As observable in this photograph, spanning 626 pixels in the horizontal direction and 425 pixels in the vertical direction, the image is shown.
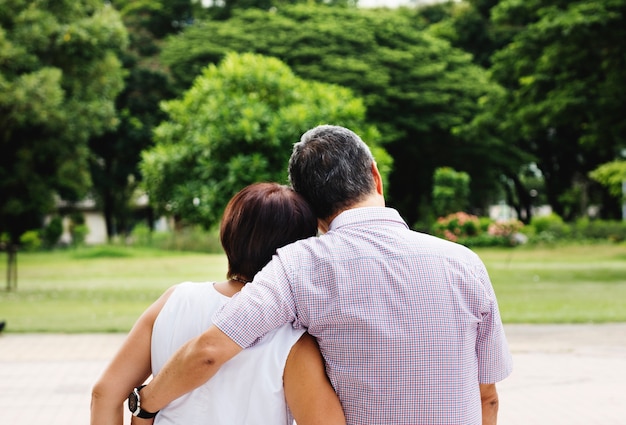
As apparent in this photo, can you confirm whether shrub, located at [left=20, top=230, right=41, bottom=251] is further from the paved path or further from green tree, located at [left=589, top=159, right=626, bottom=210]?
the paved path

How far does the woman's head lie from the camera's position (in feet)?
7.39

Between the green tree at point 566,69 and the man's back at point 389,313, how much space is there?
669 inches

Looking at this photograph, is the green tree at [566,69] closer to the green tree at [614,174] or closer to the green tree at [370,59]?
the green tree at [614,174]

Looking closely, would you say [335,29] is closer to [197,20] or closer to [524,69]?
[197,20]

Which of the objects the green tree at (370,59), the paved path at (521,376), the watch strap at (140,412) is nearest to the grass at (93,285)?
the paved path at (521,376)

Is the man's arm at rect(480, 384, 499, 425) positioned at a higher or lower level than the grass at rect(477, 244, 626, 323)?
higher

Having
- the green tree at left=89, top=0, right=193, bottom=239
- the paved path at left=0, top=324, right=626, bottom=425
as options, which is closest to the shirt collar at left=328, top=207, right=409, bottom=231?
the paved path at left=0, top=324, right=626, bottom=425

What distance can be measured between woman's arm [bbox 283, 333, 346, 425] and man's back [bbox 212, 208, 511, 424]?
0.03 metres

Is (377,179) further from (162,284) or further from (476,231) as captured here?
(476,231)

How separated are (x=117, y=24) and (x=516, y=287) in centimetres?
1125

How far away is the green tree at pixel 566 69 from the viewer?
1823 cm

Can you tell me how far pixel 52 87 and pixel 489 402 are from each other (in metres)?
18.6

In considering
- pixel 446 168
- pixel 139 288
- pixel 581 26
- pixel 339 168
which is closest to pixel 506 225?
pixel 446 168

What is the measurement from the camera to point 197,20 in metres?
38.8
